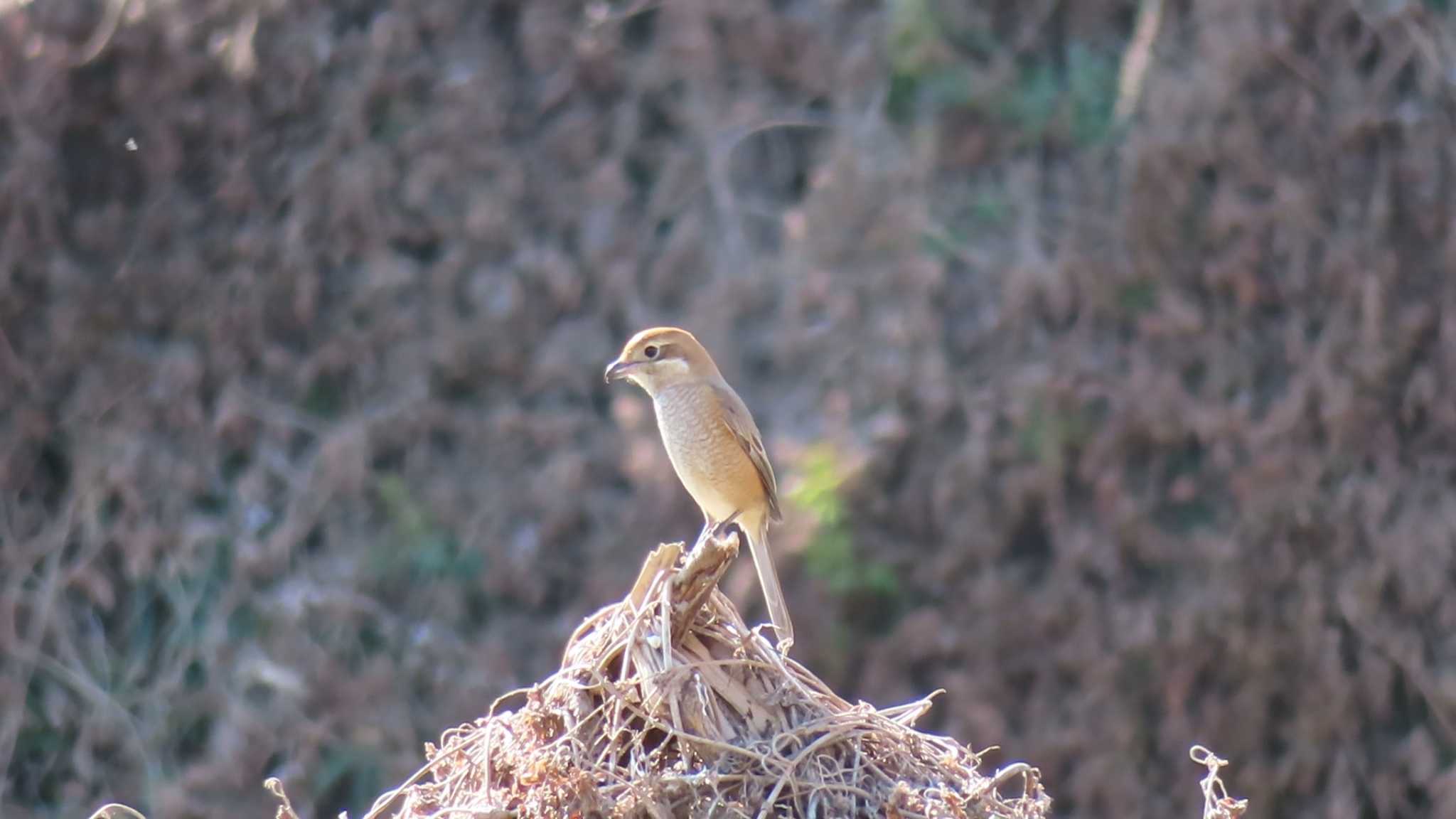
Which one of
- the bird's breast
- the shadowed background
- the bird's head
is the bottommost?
the bird's breast

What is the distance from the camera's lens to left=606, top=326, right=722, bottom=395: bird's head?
5.23 metres

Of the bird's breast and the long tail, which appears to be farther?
the bird's breast

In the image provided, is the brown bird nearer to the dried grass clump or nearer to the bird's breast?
the bird's breast

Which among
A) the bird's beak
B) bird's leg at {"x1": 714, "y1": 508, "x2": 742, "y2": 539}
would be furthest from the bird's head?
bird's leg at {"x1": 714, "y1": 508, "x2": 742, "y2": 539}

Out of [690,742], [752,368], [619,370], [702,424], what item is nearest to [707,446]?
[702,424]

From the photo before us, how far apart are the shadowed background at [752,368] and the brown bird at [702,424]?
6.20 feet

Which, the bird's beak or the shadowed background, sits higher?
the shadowed background

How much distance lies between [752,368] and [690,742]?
179 inches

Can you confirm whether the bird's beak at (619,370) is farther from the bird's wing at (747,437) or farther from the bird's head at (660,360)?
the bird's wing at (747,437)

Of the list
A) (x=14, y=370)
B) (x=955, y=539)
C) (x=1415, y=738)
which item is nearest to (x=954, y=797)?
(x=955, y=539)

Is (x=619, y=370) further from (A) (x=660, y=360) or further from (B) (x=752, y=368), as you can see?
(B) (x=752, y=368)

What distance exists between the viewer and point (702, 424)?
5324 mm

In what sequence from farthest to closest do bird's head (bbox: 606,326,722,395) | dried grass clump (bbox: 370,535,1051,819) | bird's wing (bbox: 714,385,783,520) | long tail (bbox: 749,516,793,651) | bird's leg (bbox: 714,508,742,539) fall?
bird's wing (bbox: 714,385,783,520) < bird's head (bbox: 606,326,722,395) < long tail (bbox: 749,516,793,651) < bird's leg (bbox: 714,508,742,539) < dried grass clump (bbox: 370,535,1051,819)

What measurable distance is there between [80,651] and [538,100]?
306 centimetres
